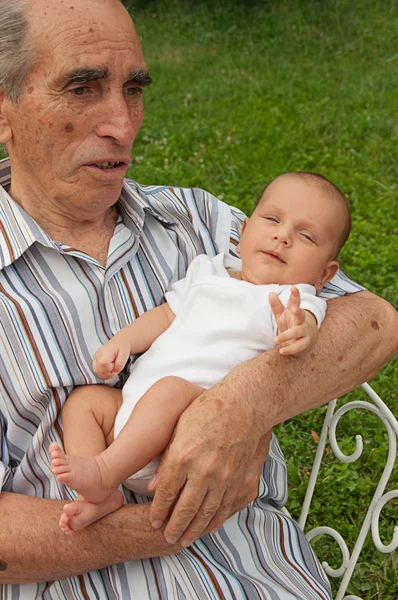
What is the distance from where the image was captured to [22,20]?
7.27 ft

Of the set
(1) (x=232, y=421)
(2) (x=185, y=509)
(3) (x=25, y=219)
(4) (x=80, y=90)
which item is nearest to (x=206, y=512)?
(2) (x=185, y=509)

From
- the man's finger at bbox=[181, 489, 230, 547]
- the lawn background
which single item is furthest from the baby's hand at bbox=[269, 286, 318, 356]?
the lawn background

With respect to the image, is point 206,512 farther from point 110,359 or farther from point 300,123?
point 300,123

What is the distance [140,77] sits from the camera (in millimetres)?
2344

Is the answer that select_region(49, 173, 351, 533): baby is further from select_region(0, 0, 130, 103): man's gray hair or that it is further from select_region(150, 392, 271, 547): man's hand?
select_region(0, 0, 130, 103): man's gray hair

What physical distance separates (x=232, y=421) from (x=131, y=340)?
1.39 ft

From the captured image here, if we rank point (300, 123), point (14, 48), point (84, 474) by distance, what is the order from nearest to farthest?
point (84, 474), point (14, 48), point (300, 123)

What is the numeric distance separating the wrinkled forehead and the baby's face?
0.66m

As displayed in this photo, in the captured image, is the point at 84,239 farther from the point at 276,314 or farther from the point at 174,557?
the point at 174,557

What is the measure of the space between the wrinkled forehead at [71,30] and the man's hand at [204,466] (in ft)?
3.33

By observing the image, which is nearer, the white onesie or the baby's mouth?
the white onesie

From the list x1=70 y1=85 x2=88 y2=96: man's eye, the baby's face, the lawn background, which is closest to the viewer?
x1=70 y1=85 x2=88 y2=96: man's eye

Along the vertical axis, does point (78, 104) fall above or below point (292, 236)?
above

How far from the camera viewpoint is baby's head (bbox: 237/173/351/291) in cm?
234
